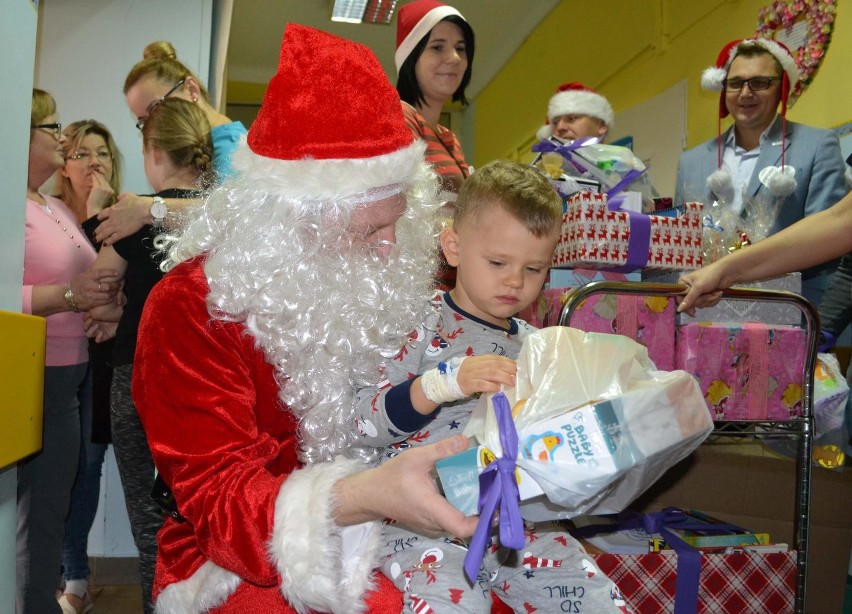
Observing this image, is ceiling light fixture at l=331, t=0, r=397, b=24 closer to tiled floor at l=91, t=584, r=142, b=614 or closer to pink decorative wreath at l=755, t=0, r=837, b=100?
pink decorative wreath at l=755, t=0, r=837, b=100

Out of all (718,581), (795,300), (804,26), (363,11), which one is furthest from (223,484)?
(363,11)

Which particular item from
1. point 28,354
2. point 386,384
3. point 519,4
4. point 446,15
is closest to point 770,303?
point 386,384

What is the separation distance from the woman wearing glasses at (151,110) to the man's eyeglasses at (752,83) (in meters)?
2.24

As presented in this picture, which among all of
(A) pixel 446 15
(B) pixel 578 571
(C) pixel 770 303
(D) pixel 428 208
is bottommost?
(B) pixel 578 571

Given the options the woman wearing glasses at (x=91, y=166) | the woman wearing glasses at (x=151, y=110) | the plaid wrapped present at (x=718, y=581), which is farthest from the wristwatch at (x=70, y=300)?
the plaid wrapped present at (x=718, y=581)

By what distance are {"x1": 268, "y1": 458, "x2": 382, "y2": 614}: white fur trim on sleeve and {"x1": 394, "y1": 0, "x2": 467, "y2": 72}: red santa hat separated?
1.96 metres

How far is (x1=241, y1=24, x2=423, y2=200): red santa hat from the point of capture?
1448mm

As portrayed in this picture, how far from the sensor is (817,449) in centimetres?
244

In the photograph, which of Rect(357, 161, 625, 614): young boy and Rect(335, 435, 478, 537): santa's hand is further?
Rect(357, 161, 625, 614): young boy

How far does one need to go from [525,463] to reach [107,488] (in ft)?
10.6

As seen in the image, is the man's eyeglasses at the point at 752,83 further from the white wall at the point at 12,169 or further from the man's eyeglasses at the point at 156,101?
the white wall at the point at 12,169

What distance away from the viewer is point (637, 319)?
2.12 m

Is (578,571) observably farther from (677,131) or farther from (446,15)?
(677,131)

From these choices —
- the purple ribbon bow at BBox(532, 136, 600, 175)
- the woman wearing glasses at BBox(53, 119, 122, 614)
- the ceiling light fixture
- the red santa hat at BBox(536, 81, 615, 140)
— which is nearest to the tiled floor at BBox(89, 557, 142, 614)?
the woman wearing glasses at BBox(53, 119, 122, 614)
